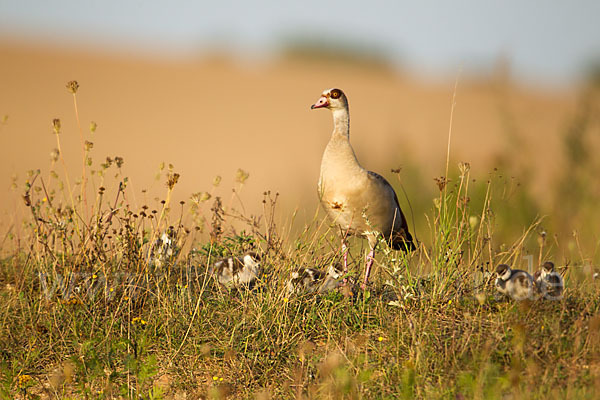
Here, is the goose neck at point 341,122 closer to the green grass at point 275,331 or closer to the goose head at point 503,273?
the green grass at point 275,331

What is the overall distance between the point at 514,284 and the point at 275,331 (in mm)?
1746

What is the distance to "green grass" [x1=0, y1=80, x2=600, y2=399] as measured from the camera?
3.88 metres

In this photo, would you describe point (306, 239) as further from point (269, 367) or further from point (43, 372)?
point (43, 372)

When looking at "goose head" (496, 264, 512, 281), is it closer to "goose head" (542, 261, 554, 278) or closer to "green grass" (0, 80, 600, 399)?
"green grass" (0, 80, 600, 399)

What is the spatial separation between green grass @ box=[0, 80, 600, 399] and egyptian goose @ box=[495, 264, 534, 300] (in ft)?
0.26

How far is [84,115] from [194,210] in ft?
93.3

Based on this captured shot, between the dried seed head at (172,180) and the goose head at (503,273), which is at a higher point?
the dried seed head at (172,180)

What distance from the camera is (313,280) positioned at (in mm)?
4863

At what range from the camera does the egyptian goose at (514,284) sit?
14.3 ft

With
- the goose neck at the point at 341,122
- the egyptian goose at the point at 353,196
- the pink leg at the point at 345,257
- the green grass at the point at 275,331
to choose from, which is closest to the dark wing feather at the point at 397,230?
the egyptian goose at the point at 353,196

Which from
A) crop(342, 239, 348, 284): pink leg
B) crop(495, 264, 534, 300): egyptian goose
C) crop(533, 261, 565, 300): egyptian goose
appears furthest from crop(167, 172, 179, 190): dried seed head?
crop(533, 261, 565, 300): egyptian goose

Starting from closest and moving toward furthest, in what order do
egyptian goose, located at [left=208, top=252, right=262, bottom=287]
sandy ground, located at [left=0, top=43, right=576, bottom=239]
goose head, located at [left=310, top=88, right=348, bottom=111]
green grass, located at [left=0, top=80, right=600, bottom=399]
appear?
green grass, located at [left=0, top=80, right=600, bottom=399]
egyptian goose, located at [left=208, top=252, right=262, bottom=287]
goose head, located at [left=310, top=88, right=348, bottom=111]
sandy ground, located at [left=0, top=43, right=576, bottom=239]

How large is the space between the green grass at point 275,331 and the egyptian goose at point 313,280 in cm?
9

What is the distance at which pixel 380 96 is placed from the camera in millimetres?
47156
